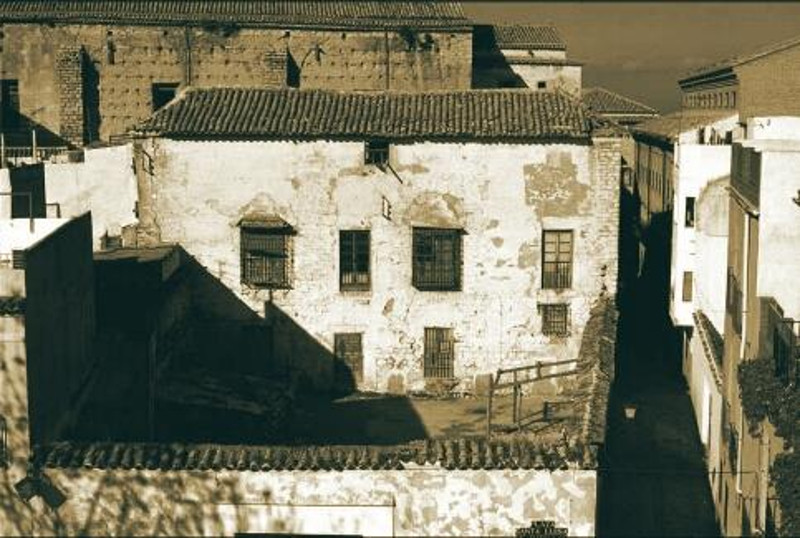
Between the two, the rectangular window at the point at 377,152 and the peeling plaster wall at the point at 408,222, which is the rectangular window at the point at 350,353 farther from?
the rectangular window at the point at 377,152

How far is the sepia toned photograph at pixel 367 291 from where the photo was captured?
13727 millimetres

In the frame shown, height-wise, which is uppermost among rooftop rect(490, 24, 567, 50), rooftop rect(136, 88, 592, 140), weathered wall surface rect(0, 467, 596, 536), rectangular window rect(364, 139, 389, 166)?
rooftop rect(490, 24, 567, 50)

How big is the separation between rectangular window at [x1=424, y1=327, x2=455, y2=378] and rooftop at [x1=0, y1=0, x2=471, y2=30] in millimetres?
13601

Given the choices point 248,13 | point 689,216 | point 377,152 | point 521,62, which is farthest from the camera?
point 521,62

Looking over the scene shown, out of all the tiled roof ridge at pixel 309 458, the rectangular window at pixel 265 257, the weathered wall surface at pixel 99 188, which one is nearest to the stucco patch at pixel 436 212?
the rectangular window at pixel 265 257

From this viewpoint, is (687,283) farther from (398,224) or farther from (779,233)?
(779,233)

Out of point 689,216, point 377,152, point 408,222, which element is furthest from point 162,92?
point 689,216

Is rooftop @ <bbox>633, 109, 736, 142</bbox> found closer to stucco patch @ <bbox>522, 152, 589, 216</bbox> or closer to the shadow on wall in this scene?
the shadow on wall

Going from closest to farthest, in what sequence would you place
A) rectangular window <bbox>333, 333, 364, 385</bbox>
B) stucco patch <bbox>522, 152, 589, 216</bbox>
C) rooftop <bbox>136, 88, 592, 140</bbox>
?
rooftop <bbox>136, 88, 592, 140</bbox> → stucco patch <bbox>522, 152, 589, 216</bbox> → rectangular window <bbox>333, 333, 364, 385</bbox>

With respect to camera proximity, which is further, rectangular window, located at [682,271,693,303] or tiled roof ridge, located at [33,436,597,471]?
rectangular window, located at [682,271,693,303]

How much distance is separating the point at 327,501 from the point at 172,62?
24667mm

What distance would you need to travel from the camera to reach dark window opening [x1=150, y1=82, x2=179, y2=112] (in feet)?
117

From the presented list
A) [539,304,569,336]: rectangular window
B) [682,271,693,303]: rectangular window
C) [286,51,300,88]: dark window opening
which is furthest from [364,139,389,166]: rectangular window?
[286,51,300,88]: dark window opening

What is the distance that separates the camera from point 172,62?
116 feet
